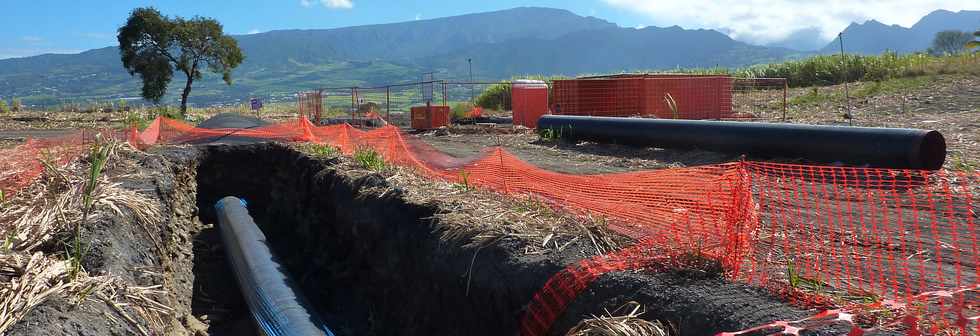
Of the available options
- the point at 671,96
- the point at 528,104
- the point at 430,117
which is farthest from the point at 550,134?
the point at 430,117

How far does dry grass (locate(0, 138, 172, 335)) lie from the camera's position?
12.6 feet

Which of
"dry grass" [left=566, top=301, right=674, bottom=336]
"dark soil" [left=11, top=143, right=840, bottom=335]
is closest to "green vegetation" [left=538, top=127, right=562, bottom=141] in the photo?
"dark soil" [left=11, top=143, right=840, bottom=335]

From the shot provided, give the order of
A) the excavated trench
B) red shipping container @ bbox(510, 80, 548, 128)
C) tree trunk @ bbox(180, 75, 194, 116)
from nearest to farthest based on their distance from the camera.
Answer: the excavated trench
red shipping container @ bbox(510, 80, 548, 128)
tree trunk @ bbox(180, 75, 194, 116)

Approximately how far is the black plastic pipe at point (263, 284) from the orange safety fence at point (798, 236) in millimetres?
1857

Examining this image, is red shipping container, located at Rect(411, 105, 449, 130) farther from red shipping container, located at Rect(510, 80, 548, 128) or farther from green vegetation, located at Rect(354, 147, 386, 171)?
green vegetation, located at Rect(354, 147, 386, 171)

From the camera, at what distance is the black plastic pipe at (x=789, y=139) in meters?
7.67

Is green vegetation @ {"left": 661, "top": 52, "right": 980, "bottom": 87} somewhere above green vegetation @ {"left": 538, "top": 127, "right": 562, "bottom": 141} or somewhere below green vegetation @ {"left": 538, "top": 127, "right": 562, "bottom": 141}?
above

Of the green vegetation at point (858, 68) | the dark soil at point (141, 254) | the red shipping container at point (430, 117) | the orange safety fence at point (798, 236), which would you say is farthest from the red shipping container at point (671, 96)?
the green vegetation at point (858, 68)

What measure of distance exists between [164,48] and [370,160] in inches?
1441

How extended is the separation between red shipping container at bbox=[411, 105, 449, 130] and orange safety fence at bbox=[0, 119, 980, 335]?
11282 mm

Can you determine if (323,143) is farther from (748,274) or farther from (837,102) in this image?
(837,102)

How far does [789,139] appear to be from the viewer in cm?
898

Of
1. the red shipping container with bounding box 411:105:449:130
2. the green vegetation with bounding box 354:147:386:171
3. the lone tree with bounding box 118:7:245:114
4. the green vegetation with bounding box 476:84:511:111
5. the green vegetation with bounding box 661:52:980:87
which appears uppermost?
the lone tree with bounding box 118:7:245:114

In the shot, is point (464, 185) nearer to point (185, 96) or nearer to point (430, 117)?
point (430, 117)
